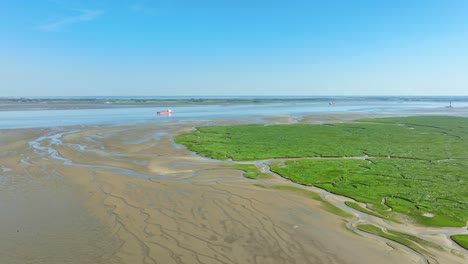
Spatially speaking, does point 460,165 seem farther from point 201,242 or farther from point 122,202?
point 122,202

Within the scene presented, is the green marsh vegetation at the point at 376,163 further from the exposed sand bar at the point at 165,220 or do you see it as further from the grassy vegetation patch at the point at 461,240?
the exposed sand bar at the point at 165,220

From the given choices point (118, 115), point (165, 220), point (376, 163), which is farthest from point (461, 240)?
point (118, 115)

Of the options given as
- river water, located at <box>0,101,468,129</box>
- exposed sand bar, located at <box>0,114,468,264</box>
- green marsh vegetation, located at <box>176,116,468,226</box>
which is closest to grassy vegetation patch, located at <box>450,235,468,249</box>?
exposed sand bar, located at <box>0,114,468,264</box>

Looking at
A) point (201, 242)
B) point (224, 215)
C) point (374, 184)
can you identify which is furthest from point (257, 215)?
point (374, 184)

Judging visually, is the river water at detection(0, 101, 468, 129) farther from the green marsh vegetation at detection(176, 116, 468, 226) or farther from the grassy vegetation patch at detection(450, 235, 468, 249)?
the grassy vegetation patch at detection(450, 235, 468, 249)

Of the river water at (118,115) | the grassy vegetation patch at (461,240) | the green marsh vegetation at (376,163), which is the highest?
the river water at (118,115)

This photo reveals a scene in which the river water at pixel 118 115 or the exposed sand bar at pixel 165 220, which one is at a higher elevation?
the river water at pixel 118 115

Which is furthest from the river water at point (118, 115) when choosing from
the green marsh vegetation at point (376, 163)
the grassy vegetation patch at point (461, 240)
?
the grassy vegetation patch at point (461, 240)
